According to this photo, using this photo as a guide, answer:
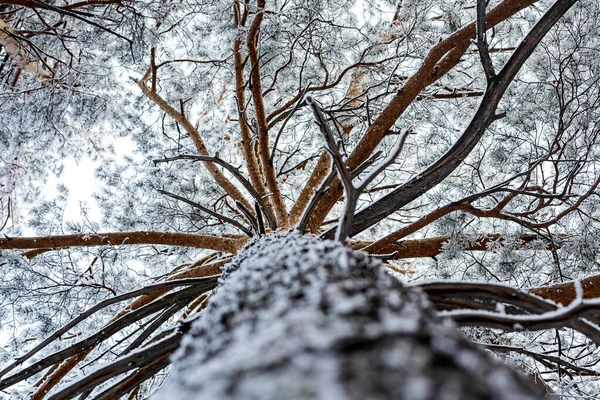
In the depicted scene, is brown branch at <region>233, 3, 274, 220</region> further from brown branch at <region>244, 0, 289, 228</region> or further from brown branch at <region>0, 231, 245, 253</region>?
brown branch at <region>0, 231, 245, 253</region>

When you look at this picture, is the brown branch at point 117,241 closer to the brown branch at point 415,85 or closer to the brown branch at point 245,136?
the brown branch at point 245,136

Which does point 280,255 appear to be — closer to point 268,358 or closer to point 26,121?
point 268,358

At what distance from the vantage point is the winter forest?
493 millimetres

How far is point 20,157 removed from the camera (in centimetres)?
458

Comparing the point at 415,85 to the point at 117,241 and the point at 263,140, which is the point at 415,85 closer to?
the point at 263,140

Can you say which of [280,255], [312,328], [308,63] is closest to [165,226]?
[308,63]

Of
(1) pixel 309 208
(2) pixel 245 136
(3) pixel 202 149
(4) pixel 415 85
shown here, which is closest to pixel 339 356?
(1) pixel 309 208

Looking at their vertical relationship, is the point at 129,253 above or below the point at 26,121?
below

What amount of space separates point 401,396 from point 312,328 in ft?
0.41

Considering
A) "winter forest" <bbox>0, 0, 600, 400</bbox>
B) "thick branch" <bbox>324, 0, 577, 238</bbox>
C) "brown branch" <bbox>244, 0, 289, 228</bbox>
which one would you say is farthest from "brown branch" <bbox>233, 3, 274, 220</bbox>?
"thick branch" <bbox>324, 0, 577, 238</bbox>

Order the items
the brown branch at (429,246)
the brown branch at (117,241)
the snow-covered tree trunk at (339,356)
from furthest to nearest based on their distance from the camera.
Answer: the brown branch at (429,246) < the brown branch at (117,241) < the snow-covered tree trunk at (339,356)

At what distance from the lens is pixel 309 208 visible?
55.0 inches

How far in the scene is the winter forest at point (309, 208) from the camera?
1.62 ft

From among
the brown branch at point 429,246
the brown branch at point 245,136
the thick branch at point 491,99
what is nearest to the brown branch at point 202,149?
the brown branch at point 245,136
